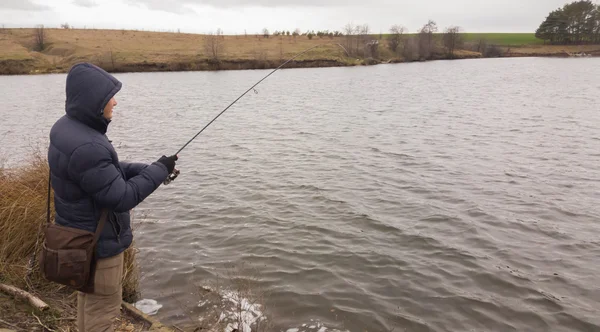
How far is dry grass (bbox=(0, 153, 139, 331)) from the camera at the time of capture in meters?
4.44

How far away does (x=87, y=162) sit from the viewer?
2.90 meters

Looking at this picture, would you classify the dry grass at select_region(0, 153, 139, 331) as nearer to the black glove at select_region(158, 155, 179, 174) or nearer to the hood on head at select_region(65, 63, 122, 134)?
the black glove at select_region(158, 155, 179, 174)

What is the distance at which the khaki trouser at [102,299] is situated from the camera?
127 inches

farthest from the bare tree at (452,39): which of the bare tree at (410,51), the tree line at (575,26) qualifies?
the tree line at (575,26)

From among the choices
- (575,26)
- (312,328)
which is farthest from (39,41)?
(575,26)

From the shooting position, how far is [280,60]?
Answer: 69.8 m

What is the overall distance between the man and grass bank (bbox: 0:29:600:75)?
54.7m

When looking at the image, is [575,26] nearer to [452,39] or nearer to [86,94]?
[452,39]

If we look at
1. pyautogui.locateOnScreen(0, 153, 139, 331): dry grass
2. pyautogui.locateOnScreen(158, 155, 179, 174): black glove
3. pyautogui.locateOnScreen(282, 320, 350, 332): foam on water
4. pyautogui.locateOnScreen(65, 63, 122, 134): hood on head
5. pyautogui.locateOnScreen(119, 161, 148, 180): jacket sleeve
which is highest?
pyautogui.locateOnScreen(65, 63, 122, 134): hood on head

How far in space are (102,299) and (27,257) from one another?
2.77 meters

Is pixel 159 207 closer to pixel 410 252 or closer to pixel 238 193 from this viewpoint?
pixel 238 193

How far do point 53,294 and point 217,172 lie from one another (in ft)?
26.4

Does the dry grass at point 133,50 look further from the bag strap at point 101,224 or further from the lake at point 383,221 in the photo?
the bag strap at point 101,224

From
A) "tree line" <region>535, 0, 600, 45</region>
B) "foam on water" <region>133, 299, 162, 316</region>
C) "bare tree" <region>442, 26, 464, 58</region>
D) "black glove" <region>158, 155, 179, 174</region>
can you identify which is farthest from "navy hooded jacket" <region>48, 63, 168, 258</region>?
"tree line" <region>535, 0, 600, 45</region>
